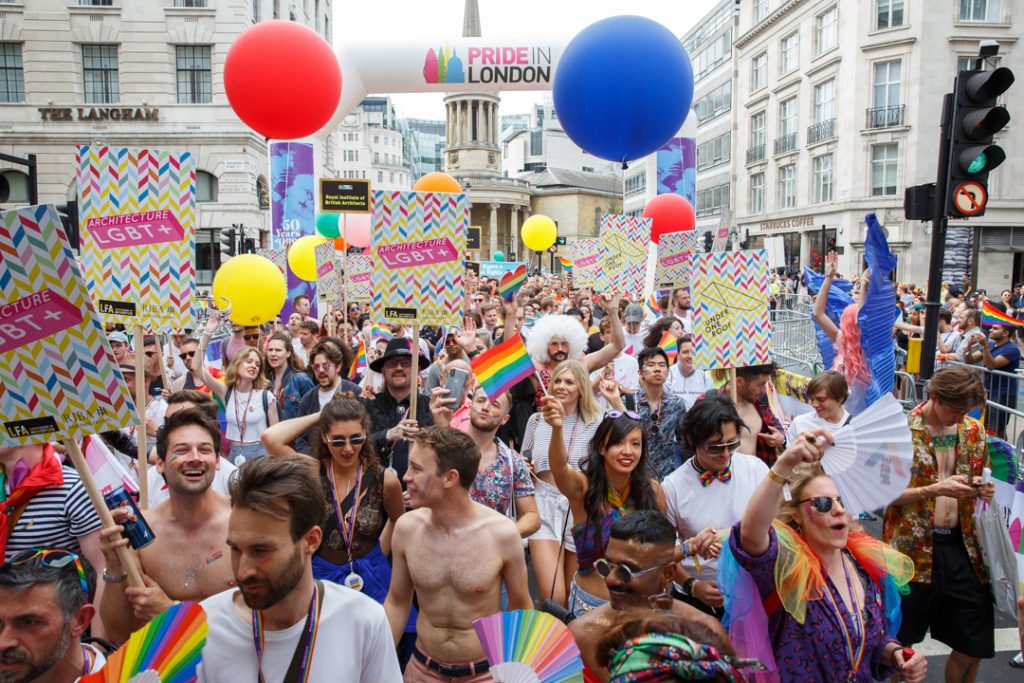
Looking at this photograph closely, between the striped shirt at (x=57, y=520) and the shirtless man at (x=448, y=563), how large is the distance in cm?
129

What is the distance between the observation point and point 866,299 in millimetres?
6234

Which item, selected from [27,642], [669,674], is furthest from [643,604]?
[27,642]

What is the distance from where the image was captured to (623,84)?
25.2ft

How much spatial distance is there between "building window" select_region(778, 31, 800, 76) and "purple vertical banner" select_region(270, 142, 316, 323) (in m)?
32.1

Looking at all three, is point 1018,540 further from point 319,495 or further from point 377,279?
point 377,279

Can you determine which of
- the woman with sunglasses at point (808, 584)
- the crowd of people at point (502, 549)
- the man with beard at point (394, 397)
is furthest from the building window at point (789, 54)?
the woman with sunglasses at point (808, 584)

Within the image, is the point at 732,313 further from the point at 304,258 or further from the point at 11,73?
the point at 11,73

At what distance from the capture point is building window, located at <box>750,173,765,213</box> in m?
43.7

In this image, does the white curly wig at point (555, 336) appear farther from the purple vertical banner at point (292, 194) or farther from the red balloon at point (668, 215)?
the purple vertical banner at point (292, 194)

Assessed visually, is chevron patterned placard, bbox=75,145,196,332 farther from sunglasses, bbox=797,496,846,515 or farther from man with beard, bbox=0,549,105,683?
sunglasses, bbox=797,496,846,515

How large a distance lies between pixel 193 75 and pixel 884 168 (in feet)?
97.2

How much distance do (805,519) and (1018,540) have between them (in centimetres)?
185

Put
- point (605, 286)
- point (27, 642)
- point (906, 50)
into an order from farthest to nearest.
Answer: point (906, 50), point (605, 286), point (27, 642)

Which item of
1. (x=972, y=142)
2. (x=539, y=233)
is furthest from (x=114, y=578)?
(x=539, y=233)
